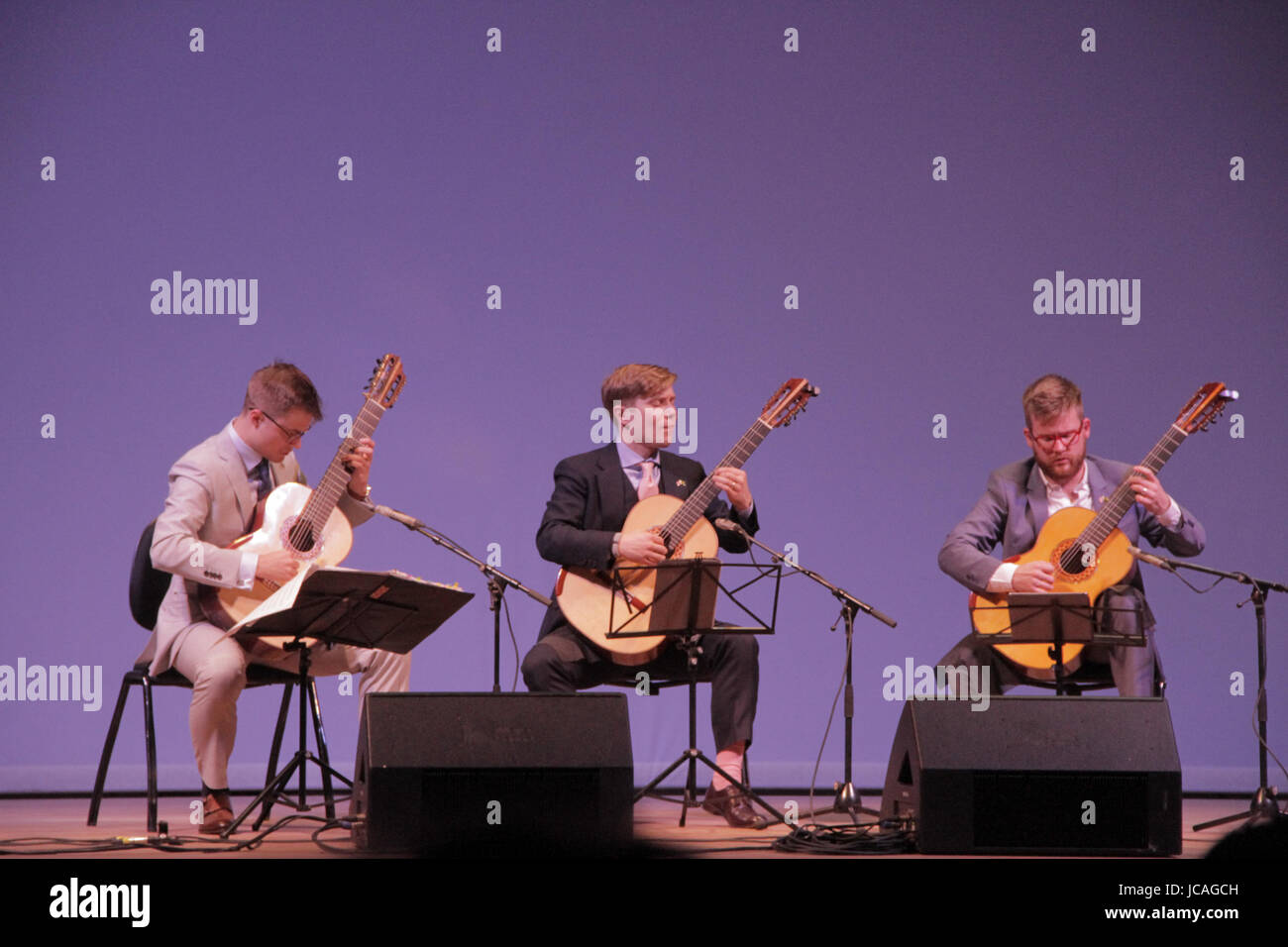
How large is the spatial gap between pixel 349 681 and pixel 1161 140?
4.14m

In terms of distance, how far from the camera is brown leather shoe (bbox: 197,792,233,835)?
446cm

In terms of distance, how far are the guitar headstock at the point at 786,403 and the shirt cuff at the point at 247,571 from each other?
1.72 meters

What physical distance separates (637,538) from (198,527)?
4.63 ft

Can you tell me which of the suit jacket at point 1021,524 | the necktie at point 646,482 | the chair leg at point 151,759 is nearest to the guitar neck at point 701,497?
the necktie at point 646,482

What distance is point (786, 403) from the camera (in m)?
5.00

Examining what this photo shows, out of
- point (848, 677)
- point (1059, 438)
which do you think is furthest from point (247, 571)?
point (1059, 438)

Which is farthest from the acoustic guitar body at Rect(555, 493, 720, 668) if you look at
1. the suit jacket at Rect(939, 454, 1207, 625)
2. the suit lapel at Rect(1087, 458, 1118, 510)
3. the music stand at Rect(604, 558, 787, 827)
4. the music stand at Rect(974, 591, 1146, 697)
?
the suit lapel at Rect(1087, 458, 1118, 510)

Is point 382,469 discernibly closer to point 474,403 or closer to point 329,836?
point 474,403

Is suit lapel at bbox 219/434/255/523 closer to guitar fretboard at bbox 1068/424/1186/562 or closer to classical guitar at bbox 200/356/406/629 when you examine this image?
classical guitar at bbox 200/356/406/629

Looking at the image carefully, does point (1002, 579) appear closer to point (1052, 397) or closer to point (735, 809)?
point (1052, 397)

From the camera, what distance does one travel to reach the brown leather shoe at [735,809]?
15.2ft

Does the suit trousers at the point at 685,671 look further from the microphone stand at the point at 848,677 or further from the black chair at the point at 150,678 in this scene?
the black chair at the point at 150,678

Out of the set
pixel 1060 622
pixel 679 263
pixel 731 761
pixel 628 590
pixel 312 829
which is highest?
pixel 679 263

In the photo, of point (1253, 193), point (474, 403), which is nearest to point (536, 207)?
point (474, 403)
